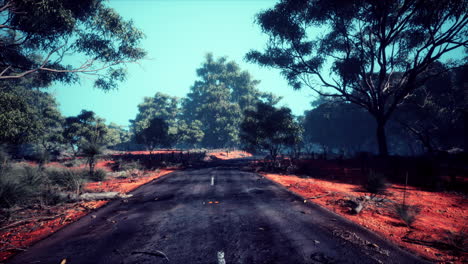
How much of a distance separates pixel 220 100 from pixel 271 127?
32.7 meters

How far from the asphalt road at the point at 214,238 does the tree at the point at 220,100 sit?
34.8 meters

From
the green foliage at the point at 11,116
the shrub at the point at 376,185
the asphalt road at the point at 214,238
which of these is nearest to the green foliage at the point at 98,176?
the green foliage at the point at 11,116

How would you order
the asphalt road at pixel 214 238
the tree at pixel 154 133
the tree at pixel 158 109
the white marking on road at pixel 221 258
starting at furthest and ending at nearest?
the tree at pixel 158 109
the tree at pixel 154 133
the asphalt road at pixel 214 238
the white marking on road at pixel 221 258

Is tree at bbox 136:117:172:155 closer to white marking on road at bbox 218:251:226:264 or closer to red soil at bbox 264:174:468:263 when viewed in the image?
red soil at bbox 264:174:468:263

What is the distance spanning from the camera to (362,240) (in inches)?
161

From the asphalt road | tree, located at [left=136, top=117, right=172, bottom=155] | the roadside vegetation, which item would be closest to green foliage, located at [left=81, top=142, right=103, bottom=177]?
the roadside vegetation

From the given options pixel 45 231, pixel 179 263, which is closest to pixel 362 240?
pixel 179 263

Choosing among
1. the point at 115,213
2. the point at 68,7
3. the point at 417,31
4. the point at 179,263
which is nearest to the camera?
the point at 179,263

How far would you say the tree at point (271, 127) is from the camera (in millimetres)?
17500

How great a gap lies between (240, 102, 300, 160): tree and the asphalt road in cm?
1153

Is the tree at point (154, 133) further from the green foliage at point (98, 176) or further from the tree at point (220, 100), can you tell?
the tree at point (220, 100)

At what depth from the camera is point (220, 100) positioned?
4850 cm

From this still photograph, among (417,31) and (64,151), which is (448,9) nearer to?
(417,31)

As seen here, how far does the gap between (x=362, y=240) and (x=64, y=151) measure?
45.5 meters
